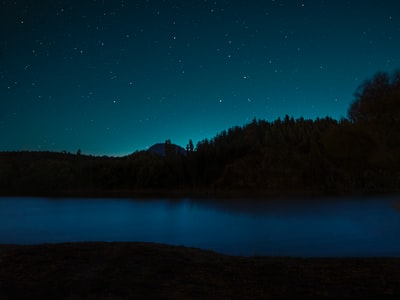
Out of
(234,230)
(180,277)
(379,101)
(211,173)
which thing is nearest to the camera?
(180,277)

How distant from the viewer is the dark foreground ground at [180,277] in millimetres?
6512

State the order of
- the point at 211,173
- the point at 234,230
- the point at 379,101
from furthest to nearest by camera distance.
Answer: the point at 211,173
the point at 234,230
the point at 379,101

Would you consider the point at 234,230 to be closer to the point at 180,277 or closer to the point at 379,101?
the point at 379,101

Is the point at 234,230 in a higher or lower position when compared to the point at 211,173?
lower

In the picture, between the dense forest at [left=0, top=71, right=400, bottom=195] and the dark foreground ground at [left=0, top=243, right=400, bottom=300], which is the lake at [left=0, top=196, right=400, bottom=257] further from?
the dense forest at [left=0, top=71, right=400, bottom=195]

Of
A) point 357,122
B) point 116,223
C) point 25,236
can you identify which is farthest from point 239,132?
point 357,122

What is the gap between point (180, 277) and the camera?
770cm

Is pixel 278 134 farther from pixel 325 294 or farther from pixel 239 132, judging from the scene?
pixel 325 294

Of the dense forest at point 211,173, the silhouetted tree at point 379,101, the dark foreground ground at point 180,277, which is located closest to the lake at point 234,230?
the silhouetted tree at point 379,101

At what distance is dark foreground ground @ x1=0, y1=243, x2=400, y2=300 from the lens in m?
6.51

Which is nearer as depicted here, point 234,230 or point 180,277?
point 180,277

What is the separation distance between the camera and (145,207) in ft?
167

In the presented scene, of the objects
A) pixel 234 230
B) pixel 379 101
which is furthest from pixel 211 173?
pixel 379 101

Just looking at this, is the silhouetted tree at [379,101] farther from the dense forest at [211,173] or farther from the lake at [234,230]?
the dense forest at [211,173]
